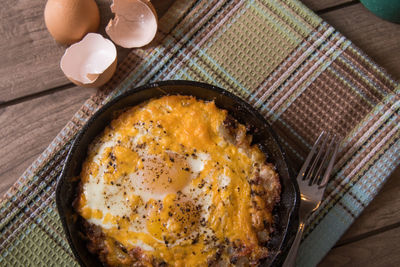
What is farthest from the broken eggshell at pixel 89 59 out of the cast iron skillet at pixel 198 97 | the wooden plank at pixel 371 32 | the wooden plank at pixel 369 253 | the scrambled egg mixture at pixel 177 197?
the wooden plank at pixel 369 253

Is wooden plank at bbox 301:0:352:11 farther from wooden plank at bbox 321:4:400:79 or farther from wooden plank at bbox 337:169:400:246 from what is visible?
wooden plank at bbox 337:169:400:246

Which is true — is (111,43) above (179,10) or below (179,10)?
below

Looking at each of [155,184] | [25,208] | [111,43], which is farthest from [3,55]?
[155,184]

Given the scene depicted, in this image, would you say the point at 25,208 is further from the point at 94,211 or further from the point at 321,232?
the point at 321,232

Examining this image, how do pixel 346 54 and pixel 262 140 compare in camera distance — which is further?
pixel 346 54

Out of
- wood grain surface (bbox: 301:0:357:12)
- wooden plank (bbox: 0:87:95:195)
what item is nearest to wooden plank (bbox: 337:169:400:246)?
wood grain surface (bbox: 301:0:357:12)

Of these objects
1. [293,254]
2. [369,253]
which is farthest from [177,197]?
[369,253]
